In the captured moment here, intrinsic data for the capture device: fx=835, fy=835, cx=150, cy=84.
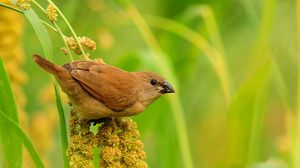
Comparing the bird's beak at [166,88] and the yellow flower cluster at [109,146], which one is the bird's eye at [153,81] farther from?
the yellow flower cluster at [109,146]

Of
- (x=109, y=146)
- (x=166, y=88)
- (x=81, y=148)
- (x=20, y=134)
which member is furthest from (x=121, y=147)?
(x=166, y=88)

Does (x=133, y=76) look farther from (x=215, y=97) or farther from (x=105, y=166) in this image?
(x=215, y=97)

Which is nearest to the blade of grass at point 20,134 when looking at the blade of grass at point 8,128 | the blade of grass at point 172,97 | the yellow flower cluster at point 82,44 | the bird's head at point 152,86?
the blade of grass at point 8,128

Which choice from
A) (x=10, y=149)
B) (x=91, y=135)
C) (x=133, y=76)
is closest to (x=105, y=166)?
(x=91, y=135)

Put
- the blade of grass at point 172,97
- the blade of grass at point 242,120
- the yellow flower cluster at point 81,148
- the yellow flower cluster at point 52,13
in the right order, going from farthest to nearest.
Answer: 1. the blade of grass at point 172,97
2. the blade of grass at point 242,120
3. the yellow flower cluster at point 52,13
4. the yellow flower cluster at point 81,148

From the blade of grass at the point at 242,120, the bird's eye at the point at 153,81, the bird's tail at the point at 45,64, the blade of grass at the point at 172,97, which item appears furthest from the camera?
the blade of grass at the point at 172,97

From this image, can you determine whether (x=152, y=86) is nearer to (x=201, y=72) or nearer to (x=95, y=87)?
(x=95, y=87)
